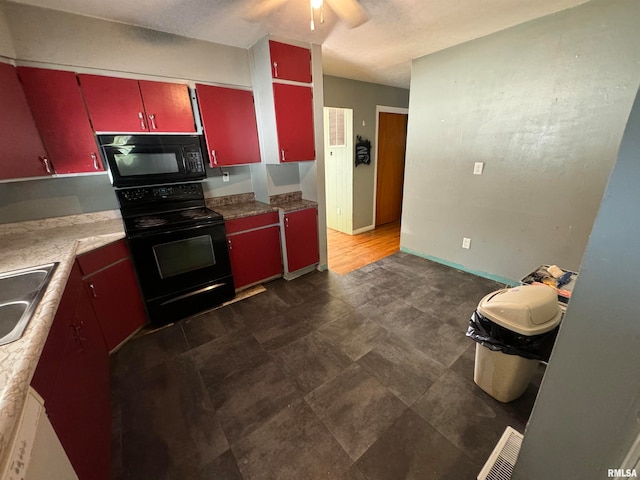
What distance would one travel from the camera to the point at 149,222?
211cm

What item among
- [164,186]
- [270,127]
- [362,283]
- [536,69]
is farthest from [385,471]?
[536,69]

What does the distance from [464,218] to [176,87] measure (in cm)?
319

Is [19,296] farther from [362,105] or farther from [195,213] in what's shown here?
[362,105]

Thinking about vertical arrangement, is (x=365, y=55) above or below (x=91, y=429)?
above

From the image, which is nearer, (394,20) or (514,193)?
(394,20)

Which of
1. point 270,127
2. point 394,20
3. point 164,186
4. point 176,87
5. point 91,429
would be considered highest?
point 394,20

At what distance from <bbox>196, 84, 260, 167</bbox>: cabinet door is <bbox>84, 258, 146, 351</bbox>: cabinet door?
122 centimetres

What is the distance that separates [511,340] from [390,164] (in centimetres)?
391

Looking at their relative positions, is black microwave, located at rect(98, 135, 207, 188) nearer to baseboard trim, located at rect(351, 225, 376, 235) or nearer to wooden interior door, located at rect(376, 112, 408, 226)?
baseboard trim, located at rect(351, 225, 376, 235)

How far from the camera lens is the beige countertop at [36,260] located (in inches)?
25.0

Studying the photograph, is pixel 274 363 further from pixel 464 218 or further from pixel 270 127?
pixel 464 218

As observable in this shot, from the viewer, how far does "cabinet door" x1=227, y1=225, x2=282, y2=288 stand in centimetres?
254

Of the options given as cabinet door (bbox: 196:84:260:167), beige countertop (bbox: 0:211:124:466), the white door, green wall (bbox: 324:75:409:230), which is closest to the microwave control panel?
cabinet door (bbox: 196:84:260:167)

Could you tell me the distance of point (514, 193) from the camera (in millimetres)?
2484
